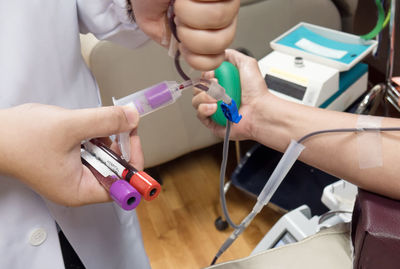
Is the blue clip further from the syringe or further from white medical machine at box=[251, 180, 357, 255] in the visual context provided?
white medical machine at box=[251, 180, 357, 255]

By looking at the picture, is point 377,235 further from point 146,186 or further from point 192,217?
point 192,217

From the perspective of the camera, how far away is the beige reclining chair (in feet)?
4.45

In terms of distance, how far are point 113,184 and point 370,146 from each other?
467 millimetres

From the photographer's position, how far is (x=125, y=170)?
0.56 metres

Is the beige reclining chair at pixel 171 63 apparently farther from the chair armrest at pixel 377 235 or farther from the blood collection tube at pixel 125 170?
the chair armrest at pixel 377 235

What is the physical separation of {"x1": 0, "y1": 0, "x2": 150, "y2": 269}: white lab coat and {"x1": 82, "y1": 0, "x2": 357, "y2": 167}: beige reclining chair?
1.90ft

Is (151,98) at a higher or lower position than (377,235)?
higher

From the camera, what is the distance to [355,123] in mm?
749

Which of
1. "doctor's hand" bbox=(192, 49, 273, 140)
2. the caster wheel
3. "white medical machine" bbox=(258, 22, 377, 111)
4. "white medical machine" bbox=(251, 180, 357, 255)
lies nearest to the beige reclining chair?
"white medical machine" bbox=(258, 22, 377, 111)

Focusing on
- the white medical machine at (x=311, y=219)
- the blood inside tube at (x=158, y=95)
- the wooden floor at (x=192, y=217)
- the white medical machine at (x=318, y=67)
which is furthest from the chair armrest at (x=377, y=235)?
the wooden floor at (x=192, y=217)

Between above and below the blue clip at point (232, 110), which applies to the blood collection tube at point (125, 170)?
below

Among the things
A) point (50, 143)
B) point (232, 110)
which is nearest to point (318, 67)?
point (232, 110)

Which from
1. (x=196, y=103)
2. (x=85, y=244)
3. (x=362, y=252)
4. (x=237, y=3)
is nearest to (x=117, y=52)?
(x=196, y=103)

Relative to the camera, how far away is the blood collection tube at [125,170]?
1.69ft
